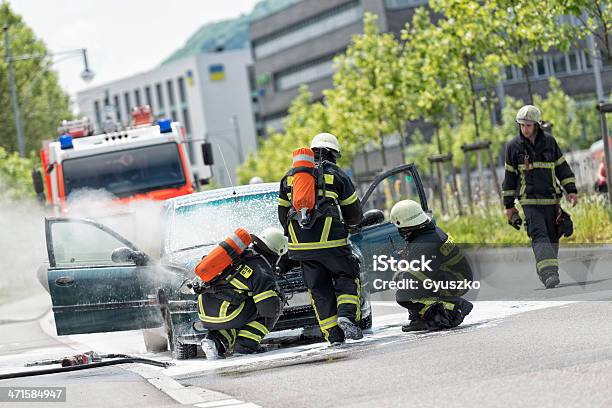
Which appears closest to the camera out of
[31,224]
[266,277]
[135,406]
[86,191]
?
[135,406]

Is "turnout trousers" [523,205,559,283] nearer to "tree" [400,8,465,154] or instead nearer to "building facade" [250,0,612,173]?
"tree" [400,8,465,154]

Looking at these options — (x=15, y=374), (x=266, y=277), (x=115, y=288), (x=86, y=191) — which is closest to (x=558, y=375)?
(x=266, y=277)

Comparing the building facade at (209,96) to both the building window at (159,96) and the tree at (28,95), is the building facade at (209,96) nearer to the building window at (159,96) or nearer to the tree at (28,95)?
the building window at (159,96)

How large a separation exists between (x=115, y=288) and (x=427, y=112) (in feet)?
66.1

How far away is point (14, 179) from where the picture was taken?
44406 millimetres

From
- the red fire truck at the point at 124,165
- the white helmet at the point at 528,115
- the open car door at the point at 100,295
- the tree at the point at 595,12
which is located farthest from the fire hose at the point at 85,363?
the tree at the point at 595,12

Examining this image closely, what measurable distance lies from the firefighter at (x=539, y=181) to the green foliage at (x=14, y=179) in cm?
3151

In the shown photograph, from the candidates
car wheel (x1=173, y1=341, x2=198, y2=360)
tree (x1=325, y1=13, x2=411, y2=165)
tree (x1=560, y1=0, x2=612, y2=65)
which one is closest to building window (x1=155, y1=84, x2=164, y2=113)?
tree (x1=325, y1=13, x2=411, y2=165)

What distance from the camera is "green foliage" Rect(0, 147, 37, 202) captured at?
1697 inches

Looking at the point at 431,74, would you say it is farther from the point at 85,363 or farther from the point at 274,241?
the point at 85,363

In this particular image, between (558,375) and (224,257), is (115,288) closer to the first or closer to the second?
(224,257)

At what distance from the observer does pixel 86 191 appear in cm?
2089

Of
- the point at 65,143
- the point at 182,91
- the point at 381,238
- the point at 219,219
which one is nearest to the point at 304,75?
the point at 182,91

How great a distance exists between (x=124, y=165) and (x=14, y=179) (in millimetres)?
24339
